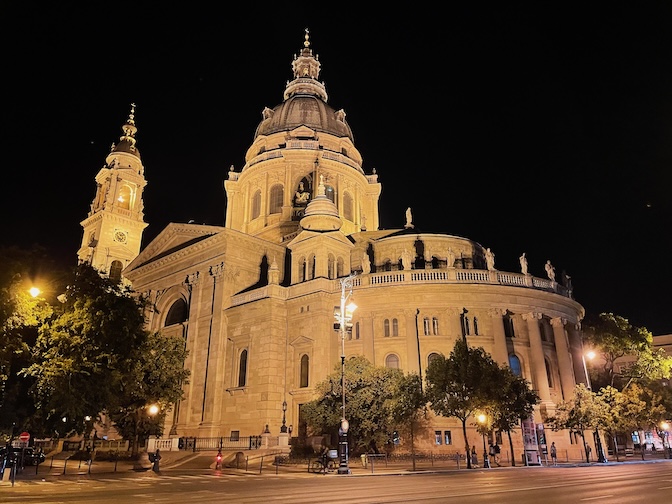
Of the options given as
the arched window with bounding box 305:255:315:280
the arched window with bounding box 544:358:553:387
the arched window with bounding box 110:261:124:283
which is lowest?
the arched window with bounding box 544:358:553:387

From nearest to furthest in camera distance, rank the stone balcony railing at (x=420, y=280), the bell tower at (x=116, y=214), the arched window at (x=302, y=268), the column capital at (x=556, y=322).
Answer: the stone balcony railing at (x=420, y=280) → the column capital at (x=556, y=322) → the arched window at (x=302, y=268) → the bell tower at (x=116, y=214)

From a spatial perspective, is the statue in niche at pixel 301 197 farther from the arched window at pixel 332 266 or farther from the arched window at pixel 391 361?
the arched window at pixel 391 361

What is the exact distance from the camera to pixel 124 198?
260 ft

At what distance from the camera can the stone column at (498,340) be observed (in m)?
40.6

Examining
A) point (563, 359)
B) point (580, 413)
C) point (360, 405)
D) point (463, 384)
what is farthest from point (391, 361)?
point (563, 359)

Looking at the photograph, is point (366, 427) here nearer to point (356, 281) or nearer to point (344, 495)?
point (356, 281)

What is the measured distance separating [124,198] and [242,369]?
45003 millimetres

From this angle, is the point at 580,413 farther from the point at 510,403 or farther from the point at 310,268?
the point at 310,268

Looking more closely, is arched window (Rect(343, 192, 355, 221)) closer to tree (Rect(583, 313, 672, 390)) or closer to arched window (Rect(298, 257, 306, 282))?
arched window (Rect(298, 257, 306, 282))

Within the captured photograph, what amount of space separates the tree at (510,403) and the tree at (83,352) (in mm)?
21389

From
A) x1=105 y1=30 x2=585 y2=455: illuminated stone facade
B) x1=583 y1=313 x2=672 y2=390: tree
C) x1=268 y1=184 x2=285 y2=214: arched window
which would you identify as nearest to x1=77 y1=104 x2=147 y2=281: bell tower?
x1=105 y1=30 x2=585 y2=455: illuminated stone facade

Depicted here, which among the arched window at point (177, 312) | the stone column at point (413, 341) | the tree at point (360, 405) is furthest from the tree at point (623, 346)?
the arched window at point (177, 312)

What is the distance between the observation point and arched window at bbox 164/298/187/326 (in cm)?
5267

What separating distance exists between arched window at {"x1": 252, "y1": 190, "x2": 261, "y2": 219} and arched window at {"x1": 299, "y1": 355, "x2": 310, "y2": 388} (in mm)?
27282
